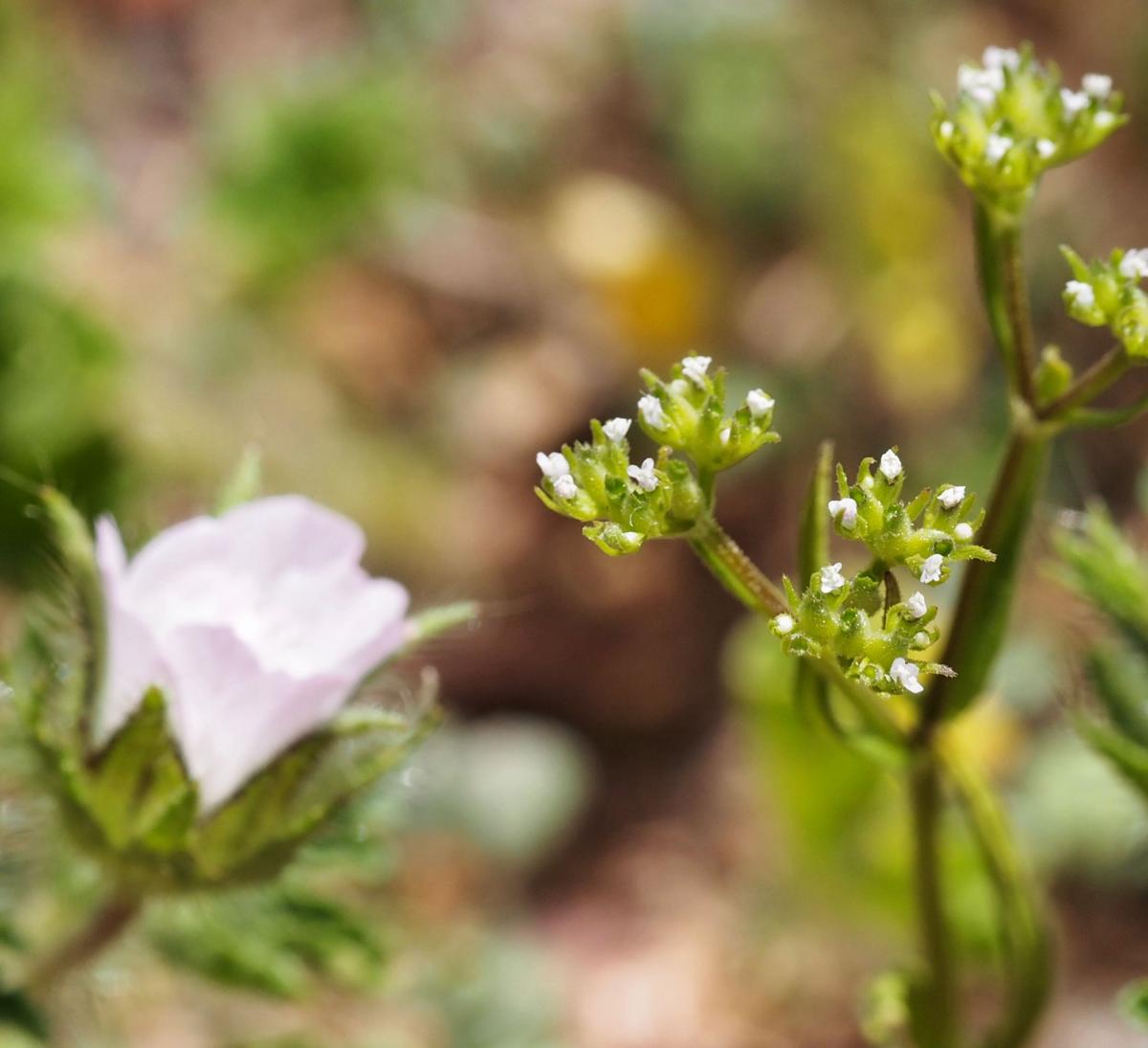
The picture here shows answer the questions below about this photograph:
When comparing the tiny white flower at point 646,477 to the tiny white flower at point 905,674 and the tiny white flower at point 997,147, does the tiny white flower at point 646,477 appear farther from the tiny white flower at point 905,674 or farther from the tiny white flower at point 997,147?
the tiny white flower at point 997,147

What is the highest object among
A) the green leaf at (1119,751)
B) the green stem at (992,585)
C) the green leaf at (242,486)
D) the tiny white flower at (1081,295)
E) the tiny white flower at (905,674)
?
the tiny white flower at (1081,295)

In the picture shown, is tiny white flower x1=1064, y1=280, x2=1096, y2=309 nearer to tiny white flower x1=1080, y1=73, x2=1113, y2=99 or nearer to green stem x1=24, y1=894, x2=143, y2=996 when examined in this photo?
tiny white flower x1=1080, y1=73, x2=1113, y2=99

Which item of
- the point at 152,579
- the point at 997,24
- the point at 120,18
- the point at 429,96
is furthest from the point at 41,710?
the point at 997,24

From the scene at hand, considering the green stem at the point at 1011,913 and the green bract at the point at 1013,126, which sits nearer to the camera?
the green bract at the point at 1013,126

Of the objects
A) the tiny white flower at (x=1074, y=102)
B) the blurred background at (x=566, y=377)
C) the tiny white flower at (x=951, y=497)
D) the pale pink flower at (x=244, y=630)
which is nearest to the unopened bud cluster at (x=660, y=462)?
the tiny white flower at (x=951, y=497)

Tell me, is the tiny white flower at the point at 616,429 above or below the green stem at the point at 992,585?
above

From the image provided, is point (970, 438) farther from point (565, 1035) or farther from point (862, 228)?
point (565, 1035)

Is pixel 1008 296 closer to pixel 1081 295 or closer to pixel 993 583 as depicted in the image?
pixel 1081 295
